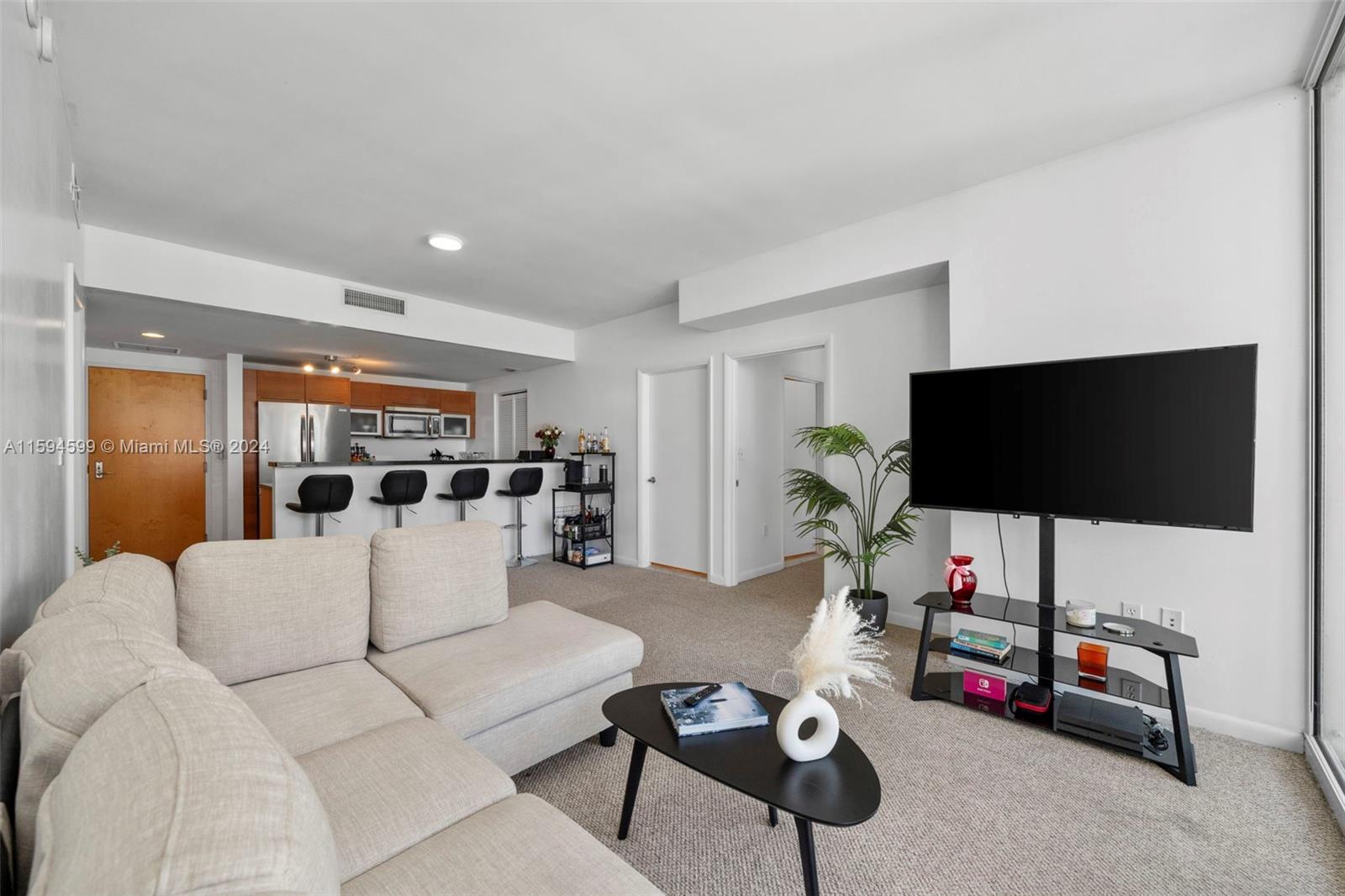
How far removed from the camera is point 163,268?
3480 mm

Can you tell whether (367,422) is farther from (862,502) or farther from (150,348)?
(862,502)

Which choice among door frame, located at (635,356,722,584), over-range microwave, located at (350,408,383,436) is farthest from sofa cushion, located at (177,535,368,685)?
over-range microwave, located at (350,408,383,436)

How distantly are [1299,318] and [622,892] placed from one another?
3.05 metres

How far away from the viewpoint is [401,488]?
4.66 meters

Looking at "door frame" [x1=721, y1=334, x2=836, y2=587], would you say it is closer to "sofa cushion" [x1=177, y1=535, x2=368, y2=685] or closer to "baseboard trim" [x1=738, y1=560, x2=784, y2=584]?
"baseboard trim" [x1=738, y1=560, x2=784, y2=584]

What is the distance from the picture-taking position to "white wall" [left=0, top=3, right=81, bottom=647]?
119 centimetres

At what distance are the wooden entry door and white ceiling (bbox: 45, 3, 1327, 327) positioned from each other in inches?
137

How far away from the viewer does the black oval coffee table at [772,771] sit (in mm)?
1203

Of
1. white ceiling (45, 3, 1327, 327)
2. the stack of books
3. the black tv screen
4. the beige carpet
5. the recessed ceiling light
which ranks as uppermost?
white ceiling (45, 3, 1327, 327)

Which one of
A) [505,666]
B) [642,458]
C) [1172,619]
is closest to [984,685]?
[1172,619]

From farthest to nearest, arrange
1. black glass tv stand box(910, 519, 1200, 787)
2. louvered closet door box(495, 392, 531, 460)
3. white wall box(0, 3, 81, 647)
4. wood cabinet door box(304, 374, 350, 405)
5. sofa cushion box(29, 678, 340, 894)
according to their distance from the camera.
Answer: louvered closet door box(495, 392, 531, 460) < wood cabinet door box(304, 374, 350, 405) < black glass tv stand box(910, 519, 1200, 787) < white wall box(0, 3, 81, 647) < sofa cushion box(29, 678, 340, 894)

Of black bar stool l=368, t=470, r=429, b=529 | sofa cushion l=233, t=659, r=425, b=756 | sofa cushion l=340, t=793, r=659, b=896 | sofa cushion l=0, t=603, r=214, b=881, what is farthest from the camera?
black bar stool l=368, t=470, r=429, b=529

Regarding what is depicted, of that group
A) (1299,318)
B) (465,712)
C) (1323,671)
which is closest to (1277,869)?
(1323,671)

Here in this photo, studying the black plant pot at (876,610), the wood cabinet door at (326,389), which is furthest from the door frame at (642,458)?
the wood cabinet door at (326,389)
